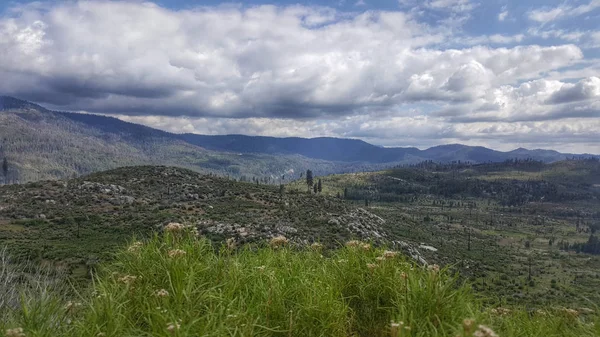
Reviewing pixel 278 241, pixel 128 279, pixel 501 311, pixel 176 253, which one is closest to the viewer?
pixel 128 279

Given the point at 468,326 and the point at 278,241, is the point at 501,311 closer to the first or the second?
the point at 468,326

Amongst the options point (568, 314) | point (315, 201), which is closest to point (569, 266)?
point (315, 201)

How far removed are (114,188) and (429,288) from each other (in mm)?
83527

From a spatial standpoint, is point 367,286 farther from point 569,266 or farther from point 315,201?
point 569,266

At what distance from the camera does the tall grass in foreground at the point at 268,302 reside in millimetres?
3822

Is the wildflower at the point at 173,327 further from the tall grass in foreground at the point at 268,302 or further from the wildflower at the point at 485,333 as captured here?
the wildflower at the point at 485,333

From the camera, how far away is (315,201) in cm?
8750

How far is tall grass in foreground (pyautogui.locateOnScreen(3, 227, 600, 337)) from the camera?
3822 millimetres

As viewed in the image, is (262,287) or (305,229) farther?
(305,229)

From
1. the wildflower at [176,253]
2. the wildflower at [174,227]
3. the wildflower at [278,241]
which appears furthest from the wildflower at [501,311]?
the wildflower at [174,227]

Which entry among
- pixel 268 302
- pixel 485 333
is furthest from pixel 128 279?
pixel 485 333

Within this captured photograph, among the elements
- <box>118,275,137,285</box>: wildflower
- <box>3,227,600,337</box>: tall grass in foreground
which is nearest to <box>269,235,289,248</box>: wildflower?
<box>3,227,600,337</box>: tall grass in foreground

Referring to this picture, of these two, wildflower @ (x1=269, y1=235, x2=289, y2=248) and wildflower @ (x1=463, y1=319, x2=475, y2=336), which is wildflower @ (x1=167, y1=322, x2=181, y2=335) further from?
wildflower @ (x1=269, y1=235, x2=289, y2=248)

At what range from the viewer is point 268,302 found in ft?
14.9
